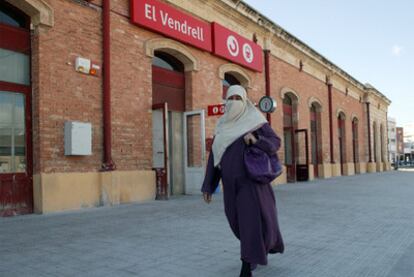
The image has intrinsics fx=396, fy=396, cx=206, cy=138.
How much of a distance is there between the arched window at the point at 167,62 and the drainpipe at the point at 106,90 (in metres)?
2.16

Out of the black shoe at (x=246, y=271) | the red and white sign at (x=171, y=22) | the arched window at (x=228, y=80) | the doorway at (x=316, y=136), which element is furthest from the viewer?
the doorway at (x=316, y=136)

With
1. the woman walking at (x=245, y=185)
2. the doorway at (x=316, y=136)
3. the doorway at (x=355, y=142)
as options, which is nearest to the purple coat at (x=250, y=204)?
the woman walking at (x=245, y=185)

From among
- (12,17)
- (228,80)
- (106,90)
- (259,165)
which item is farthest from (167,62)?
(259,165)

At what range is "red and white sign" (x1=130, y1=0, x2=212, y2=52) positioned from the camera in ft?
32.3

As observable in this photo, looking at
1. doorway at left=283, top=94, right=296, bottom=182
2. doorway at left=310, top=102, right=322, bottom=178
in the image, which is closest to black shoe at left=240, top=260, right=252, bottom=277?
doorway at left=283, top=94, right=296, bottom=182

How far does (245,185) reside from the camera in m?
3.52

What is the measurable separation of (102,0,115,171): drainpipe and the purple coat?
570 cm

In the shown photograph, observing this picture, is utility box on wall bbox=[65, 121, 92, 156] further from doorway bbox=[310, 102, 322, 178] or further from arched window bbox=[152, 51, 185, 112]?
doorway bbox=[310, 102, 322, 178]

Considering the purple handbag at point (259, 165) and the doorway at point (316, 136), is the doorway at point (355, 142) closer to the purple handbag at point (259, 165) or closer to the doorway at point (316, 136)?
the doorway at point (316, 136)

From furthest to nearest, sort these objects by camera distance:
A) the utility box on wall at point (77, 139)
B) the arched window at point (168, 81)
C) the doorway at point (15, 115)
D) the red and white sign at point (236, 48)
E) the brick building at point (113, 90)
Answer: the red and white sign at point (236, 48)
the arched window at point (168, 81)
the utility box on wall at point (77, 139)
the brick building at point (113, 90)
the doorway at point (15, 115)

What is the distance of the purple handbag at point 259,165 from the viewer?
3.46 metres

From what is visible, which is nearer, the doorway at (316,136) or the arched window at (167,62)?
the arched window at (167,62)

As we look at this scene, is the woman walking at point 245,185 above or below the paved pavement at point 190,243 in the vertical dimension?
above

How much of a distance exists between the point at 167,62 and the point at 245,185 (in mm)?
8710
